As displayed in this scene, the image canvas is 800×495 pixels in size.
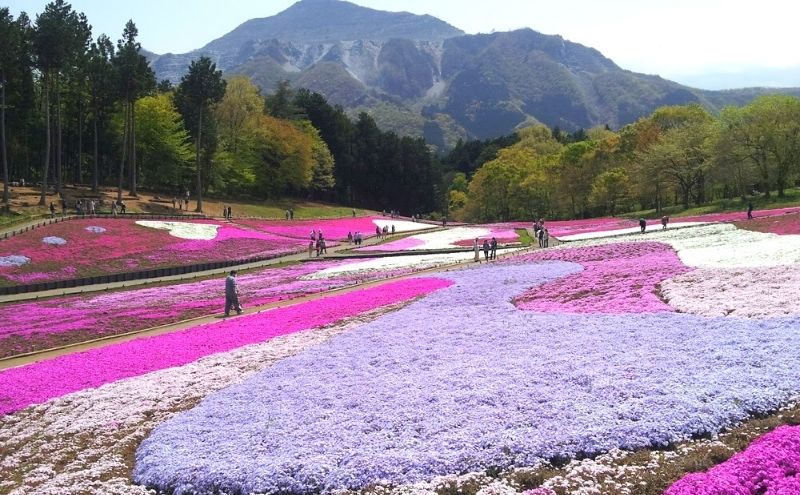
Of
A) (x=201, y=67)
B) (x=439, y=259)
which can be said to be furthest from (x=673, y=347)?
(x=201, y=67)

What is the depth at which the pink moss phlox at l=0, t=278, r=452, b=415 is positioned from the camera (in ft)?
61.9

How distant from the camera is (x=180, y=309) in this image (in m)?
31.1

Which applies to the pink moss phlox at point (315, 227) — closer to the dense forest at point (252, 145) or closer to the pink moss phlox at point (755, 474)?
the dense forest at point (252, 145)

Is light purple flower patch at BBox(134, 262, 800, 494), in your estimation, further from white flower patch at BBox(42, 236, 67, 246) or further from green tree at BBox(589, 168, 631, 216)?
green tree at BBox(589, 168, 631, 216)

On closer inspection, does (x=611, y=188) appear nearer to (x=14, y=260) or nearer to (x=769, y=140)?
(x=769, y=140)

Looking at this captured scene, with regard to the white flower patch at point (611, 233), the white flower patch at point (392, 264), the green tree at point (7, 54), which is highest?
the green tree at point (7, 54)

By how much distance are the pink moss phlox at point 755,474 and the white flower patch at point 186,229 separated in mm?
52473

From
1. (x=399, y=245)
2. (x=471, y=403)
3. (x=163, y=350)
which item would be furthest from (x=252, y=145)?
(x=471, y=403)

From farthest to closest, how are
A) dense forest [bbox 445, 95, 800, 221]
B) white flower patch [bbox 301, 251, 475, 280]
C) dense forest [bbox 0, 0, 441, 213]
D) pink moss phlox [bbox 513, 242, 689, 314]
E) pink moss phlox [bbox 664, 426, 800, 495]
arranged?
dense forest [bbox 445, 95, 800, 221]
dense forest [bbox 0, 0, 441, 213]
white flower patch [bbox 301, 251, 475, 280]
pink moss phlox [bbox 513, 242, 689, 314]
pink moss phlox [bbox 664, 426, 800, 495]

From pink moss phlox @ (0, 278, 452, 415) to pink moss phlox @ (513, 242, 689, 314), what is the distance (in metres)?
6.66

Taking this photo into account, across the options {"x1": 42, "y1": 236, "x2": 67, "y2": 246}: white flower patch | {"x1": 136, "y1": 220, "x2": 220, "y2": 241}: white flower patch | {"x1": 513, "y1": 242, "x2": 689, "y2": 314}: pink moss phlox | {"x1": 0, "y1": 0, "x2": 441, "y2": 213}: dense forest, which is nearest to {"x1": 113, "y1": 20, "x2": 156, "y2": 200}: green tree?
{"x1": 0, "y1": 0, "x2": 441, "y2": 213}: dense forest

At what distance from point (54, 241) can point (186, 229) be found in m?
13.6

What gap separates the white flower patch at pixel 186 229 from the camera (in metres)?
57.4

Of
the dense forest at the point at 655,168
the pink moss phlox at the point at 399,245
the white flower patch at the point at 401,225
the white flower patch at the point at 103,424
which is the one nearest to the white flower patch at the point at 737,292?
the white flower patch at the point at 103,424
